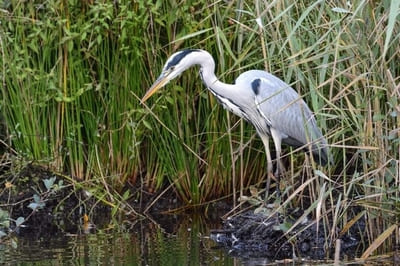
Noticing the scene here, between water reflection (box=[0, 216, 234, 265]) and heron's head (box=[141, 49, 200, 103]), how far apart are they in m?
0.87

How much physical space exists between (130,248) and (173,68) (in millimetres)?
1180

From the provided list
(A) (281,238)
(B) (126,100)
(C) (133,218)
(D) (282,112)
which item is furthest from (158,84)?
(A) (281,238)

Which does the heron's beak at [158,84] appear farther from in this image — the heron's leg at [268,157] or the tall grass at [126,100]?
the heron's leg at [268,157]

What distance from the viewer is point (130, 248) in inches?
235

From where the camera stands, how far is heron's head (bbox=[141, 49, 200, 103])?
6.30 meters

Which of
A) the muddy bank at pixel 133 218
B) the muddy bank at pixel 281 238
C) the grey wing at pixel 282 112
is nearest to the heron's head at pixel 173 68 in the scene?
the grey wing at pixel 282 112

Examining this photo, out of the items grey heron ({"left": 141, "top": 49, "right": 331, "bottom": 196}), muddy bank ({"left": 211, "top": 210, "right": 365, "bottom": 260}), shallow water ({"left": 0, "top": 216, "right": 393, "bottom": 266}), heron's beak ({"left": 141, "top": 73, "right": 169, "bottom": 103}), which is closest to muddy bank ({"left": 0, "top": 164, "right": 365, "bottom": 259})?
muddy bank ({"left": 211, "top": 210, "right": 365, "bottom": 260})

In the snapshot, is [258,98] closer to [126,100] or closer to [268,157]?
[268,157]

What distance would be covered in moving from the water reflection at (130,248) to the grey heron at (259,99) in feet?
→ 2.34

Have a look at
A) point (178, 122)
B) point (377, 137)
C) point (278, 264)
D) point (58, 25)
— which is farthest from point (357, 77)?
point (58, 25)

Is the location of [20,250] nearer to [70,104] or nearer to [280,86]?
[70,104]

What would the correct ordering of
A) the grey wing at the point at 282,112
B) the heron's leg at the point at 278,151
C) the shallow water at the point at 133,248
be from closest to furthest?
the shallow water at the point at 133,248 → the grey wing at the point at 282,112 → the heron's leg at the point at 278,151

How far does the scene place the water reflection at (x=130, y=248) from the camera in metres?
5.60

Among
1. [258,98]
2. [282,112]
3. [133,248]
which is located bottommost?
[133,248]
